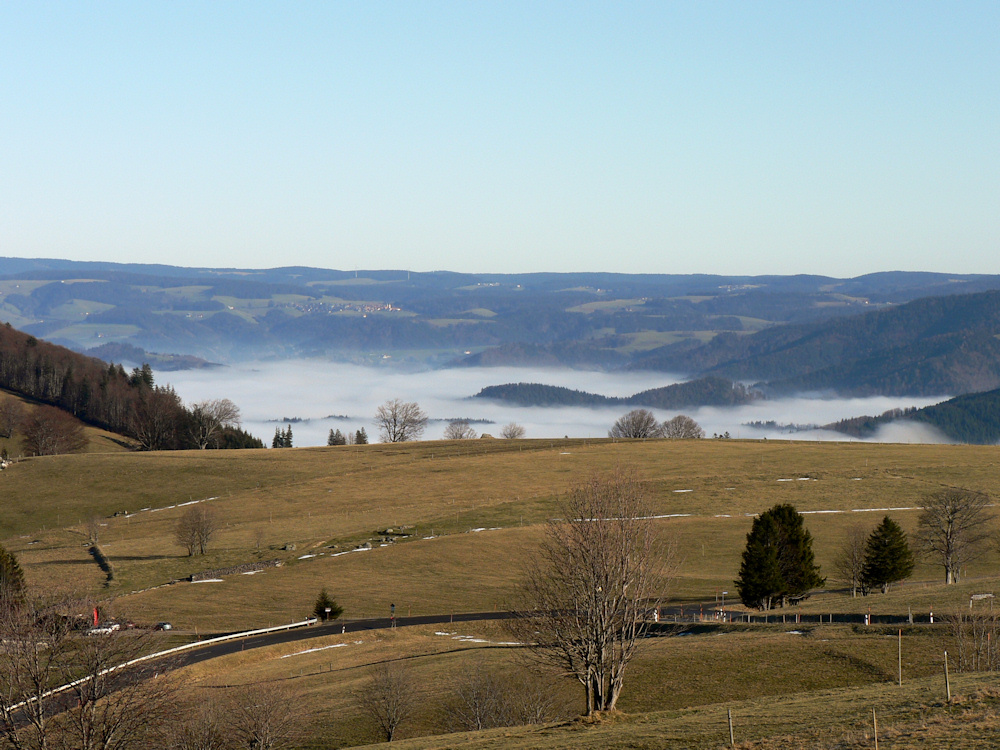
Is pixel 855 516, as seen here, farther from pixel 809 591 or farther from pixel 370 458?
pixel 370 458

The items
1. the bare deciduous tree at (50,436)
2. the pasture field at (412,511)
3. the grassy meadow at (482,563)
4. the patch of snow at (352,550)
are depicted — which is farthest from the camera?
the bare deciduous tree at (50,436)

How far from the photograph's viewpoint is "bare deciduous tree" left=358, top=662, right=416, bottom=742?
44.2 meters

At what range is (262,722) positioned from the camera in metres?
41.1

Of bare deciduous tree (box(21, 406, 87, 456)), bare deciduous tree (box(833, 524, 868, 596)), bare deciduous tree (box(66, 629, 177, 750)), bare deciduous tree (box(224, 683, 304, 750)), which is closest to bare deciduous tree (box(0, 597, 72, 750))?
bare deciduous tree (box(66, 629, 177, 750))

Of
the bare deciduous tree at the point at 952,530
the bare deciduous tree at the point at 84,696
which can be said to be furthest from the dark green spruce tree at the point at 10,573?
the bare deciduous tree at the point at 952,530

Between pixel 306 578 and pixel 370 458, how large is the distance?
6960cm

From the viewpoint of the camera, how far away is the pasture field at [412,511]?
3125 inches

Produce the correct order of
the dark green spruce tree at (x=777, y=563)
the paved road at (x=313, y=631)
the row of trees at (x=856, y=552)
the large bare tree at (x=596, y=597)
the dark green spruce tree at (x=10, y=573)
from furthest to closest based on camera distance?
the row of trees at (x=856, y=552)
the dark green spruce tree at (x=777, y=563)
the dark green spruce tree at (x=10, y=573)
the paved road at (x=313, y=631)
the large bare tree at (x=596, y=597)

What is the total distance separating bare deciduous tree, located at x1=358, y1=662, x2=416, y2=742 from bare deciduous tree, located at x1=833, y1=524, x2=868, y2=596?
44.0m

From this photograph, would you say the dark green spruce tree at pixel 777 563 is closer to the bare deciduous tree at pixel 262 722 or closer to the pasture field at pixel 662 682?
the pasture field at pixel 662 682

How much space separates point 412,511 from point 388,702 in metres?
68.7

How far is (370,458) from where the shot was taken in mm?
154125

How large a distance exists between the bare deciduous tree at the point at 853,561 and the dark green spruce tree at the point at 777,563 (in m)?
3.07

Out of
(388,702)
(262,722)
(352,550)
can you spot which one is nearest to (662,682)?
(388,702)
